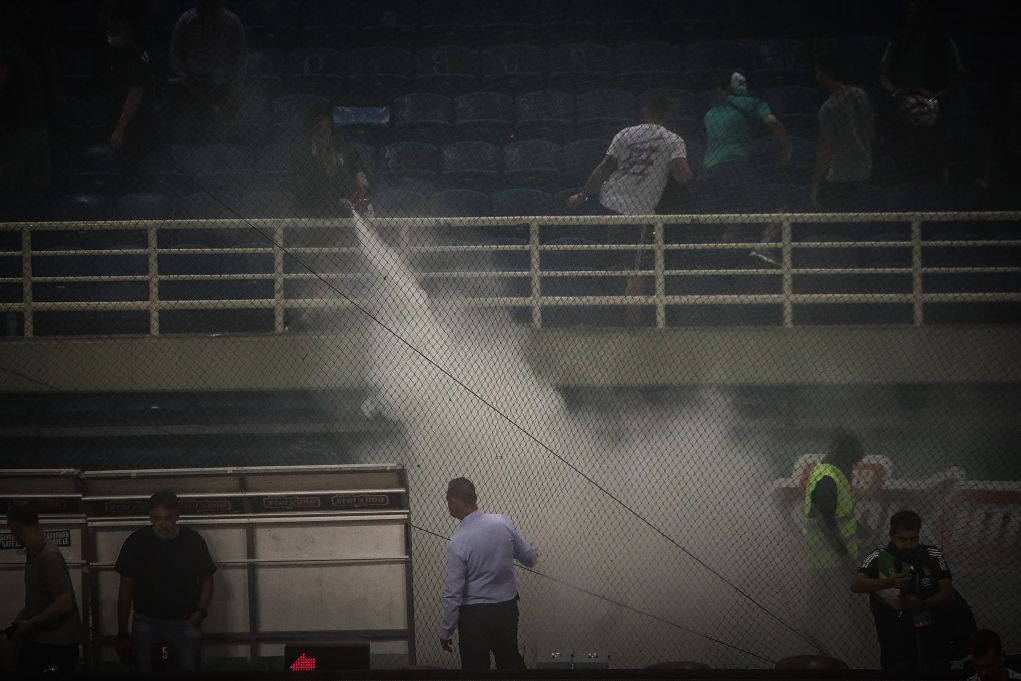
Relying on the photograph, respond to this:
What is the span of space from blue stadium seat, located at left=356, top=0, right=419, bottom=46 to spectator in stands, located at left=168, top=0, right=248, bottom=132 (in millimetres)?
2194

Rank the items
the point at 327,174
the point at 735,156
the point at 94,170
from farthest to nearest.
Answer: the point at 94,170 → the point at 735,156 → the point at 327,174

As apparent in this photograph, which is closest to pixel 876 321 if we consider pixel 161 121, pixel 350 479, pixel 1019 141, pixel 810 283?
pixel 810 283

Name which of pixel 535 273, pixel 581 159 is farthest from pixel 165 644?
pixel 581 159

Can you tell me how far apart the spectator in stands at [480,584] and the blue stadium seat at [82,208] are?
4971 mm

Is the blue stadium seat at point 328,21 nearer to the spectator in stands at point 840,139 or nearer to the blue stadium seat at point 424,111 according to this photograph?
the blue stadium seat at point 424,111

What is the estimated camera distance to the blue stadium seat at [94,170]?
11.2 meters

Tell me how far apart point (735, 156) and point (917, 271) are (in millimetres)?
1838

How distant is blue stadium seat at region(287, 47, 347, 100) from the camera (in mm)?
12430

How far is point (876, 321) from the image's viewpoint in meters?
9.84

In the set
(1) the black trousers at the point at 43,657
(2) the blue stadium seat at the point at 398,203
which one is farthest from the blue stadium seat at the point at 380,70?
(1) the black trousers at the point at 43,657

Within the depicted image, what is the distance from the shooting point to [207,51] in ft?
35.1

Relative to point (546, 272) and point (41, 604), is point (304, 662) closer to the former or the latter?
point (41, 604)

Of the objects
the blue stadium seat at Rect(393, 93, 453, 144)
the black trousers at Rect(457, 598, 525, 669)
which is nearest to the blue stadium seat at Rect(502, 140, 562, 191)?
the blue stadium seat at Rect(393, 93, 453, 144)

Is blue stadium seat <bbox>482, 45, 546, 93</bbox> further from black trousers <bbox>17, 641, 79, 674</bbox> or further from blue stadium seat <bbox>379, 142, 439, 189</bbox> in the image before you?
black trousers <bbox>17, 641, 79, 674</bbox>
